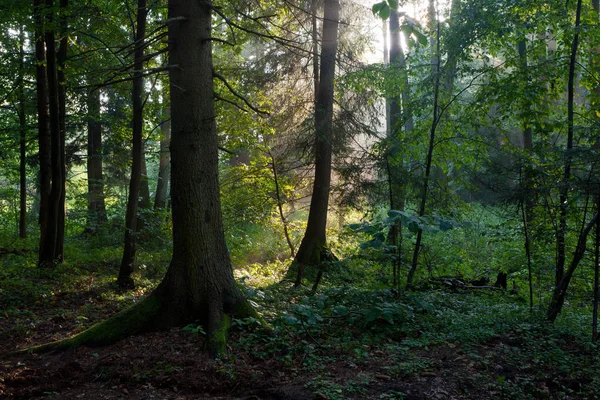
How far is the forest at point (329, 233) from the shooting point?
5043 millimetres

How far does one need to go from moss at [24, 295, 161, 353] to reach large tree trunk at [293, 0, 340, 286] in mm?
6398

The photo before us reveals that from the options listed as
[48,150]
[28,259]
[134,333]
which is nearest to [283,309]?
[134,333]

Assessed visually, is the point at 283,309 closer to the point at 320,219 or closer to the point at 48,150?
the point at 320,219

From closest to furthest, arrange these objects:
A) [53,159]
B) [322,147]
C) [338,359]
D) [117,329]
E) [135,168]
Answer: [338,359] < [117,329] < [135,168] < [53,159] < [322,147]

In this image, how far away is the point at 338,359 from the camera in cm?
539

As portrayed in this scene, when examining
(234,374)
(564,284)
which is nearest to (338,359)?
(234,374)

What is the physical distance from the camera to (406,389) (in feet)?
14.7

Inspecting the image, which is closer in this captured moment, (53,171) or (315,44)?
(53,171)

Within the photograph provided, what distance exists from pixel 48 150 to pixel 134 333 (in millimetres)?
6712

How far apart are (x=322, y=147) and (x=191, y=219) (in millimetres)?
7438

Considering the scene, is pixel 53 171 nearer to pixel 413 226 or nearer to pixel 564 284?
pixel 413 226

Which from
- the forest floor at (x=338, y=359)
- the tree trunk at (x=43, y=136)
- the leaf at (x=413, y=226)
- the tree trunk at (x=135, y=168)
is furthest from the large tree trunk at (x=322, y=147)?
the leaf at (x=413, y=226)

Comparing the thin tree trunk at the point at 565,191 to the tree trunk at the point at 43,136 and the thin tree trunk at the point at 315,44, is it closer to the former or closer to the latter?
the thin tree trunk at the point at 315,44

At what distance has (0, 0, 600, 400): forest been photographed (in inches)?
199
